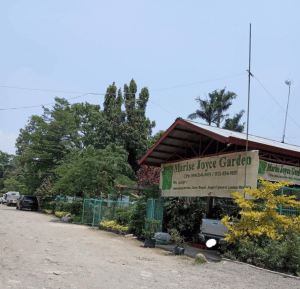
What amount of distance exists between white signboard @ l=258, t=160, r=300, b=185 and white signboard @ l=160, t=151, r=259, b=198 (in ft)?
1.85

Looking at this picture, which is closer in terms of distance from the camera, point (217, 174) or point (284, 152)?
point (284, 152)

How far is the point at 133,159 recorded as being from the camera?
42281 mm

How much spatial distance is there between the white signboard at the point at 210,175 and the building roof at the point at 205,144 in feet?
1.21

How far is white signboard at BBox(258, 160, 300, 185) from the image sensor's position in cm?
1159

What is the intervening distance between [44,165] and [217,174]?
1118 inches

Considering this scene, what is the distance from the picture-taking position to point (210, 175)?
13227 mm

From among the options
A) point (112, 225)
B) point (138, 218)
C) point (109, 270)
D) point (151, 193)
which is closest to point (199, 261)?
point (109, 270)

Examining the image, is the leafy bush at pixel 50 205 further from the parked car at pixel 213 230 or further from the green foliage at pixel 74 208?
the parked car at pixel 213 230

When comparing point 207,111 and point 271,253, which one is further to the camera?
point 207,111

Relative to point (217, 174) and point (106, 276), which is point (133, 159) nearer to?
point (217, 174)

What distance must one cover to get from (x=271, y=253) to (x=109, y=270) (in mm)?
4380

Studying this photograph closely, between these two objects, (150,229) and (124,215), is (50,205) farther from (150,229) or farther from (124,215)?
(150,229)

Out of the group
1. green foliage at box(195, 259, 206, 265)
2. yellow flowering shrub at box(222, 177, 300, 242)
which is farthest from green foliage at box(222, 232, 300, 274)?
green foliage at box(195, 259, 206, 265)

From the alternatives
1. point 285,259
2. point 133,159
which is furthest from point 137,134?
point 285,259
